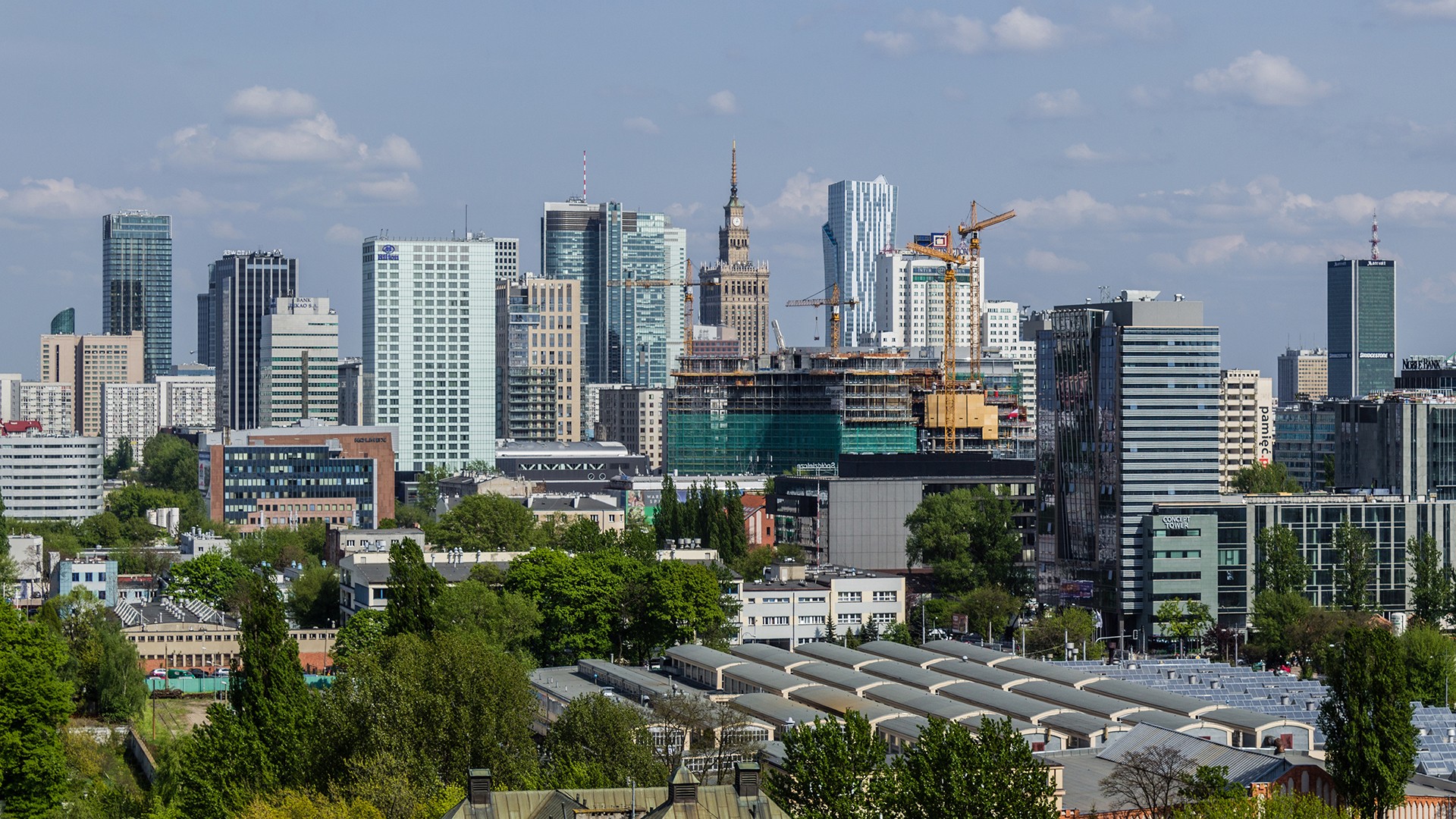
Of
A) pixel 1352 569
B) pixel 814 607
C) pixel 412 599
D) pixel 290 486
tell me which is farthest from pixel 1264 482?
pixel 412 599

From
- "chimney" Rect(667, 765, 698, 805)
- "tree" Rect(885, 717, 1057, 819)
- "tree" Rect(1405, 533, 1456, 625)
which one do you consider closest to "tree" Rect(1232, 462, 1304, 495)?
"tree" Rect(1405, 533, 1456, 625)

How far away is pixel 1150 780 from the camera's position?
5356 centimetres

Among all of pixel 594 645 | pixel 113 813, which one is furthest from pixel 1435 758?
pixel 594 645

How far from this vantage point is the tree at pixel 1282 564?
358ft

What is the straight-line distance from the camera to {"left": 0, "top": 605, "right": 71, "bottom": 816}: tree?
5894cm

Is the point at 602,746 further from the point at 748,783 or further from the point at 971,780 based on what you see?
the point at 748,783

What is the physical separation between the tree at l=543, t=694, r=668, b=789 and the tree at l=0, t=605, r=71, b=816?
1429cm

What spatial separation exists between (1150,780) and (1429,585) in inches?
2411

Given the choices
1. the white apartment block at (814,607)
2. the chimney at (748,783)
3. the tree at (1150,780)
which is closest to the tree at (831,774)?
the chimney at (748,783)

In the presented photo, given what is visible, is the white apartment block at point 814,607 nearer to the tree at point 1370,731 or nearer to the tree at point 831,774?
the tree at point 1370,731

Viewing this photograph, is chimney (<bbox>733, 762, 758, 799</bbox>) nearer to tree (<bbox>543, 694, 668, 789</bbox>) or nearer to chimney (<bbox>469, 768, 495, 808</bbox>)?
chimney (<bbox>469, 768, 495, 808</bbox>)

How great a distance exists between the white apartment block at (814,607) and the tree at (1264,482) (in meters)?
45.6

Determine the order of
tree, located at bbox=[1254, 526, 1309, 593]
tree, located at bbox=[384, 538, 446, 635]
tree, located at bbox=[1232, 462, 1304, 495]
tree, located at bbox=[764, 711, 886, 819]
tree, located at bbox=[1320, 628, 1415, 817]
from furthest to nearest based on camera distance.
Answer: tree, located at bbox=[1232, 462, 1304, 495] → tree, located at bbox=[1254, 526, 1309, 593] → tree, located at bbox=[384, 538, 446, 635] → tree, located at bbox=[1320, 628, 1415, 817] → tree, located at bbox=[764, 711, 886, 819]

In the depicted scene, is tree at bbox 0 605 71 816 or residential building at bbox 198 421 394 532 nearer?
tree at bbox 0 605 71 816
